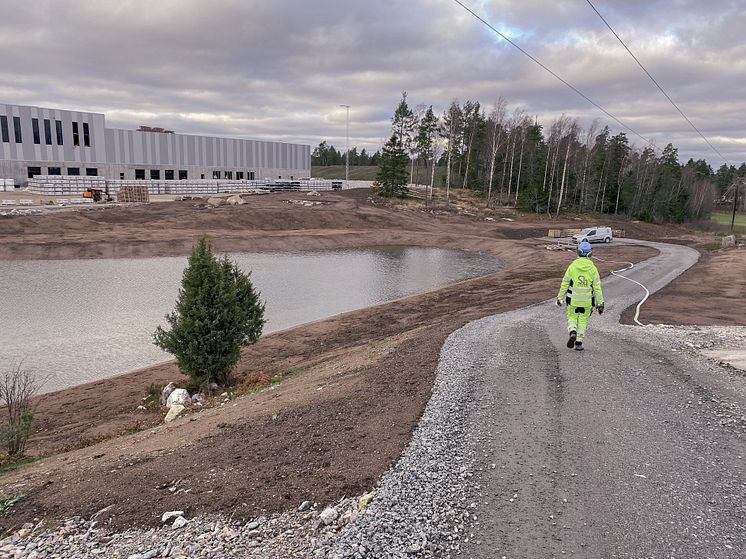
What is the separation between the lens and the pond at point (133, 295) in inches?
714

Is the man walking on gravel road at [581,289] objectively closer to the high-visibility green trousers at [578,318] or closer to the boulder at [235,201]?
the high-visibility green trousers at [578,318]

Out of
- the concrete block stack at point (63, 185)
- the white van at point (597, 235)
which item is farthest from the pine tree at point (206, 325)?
the concrete block stack at point (63, 185)

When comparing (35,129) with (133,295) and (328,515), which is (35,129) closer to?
(133,295)

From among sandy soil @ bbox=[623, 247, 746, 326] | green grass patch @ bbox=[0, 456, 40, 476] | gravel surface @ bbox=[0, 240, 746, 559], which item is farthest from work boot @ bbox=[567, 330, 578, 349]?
green grass patch @ bbox=[0, 456, 40, 476]

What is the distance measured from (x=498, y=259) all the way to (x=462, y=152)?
60.2m

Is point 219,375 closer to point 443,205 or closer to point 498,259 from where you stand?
point 498,259

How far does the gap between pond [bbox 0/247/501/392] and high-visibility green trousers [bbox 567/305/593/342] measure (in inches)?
552

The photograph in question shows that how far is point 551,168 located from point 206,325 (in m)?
76.7

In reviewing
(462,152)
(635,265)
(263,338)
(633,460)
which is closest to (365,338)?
(263,338)

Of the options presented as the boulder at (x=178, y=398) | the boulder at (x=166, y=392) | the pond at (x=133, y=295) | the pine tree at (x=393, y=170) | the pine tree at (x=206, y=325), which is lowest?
the pond at (x=133, y=295)

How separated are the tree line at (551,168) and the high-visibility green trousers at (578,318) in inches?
2554

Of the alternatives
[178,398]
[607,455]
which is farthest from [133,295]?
[607,455]

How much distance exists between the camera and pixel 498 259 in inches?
1850

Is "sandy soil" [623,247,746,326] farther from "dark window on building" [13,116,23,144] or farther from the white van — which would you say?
"dark window on building" [13,116,23,144]
